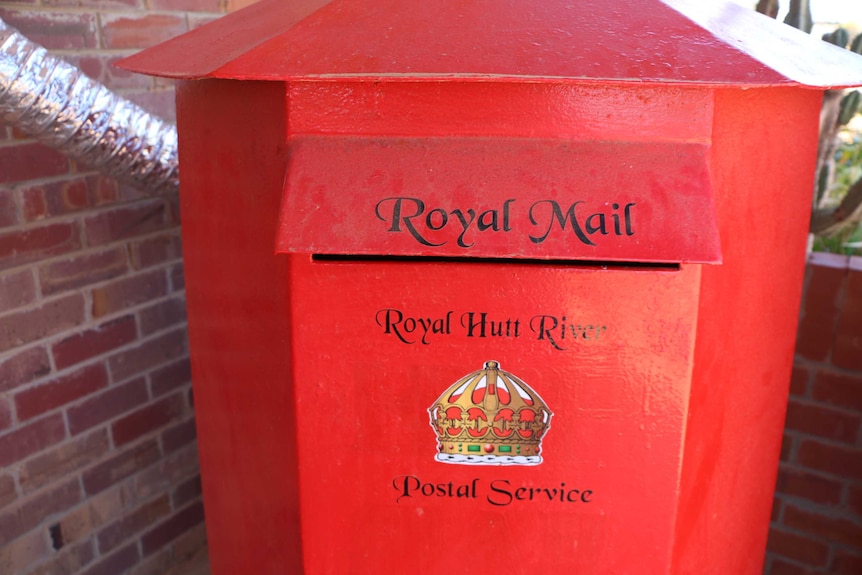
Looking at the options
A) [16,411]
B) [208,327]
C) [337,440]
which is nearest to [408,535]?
[337,440]

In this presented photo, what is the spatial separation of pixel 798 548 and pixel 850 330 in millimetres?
659

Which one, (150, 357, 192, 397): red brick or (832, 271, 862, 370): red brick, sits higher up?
(832, 271, 862, 370): red brick

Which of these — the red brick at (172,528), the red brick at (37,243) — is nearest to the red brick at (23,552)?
the red brick at (172,528)

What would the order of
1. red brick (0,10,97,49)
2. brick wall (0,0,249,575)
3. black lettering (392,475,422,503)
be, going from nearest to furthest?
black lettering (392,475,422,503), red brick (0,10,97,49), brick wall (0,0,249,575)

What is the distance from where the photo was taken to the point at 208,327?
1.37m

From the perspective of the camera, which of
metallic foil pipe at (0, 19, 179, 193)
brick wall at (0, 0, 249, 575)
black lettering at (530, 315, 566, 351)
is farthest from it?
brick wall at (0, 0, 249, 575)

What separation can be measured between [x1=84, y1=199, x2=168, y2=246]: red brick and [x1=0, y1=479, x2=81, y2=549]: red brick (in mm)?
637

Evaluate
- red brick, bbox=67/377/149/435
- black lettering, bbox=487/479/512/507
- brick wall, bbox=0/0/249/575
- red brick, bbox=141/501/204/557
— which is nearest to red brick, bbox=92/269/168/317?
brick wall, bbox=0/0/249/575

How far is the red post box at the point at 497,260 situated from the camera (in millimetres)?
1027

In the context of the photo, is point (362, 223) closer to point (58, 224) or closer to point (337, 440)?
point (337, 440)

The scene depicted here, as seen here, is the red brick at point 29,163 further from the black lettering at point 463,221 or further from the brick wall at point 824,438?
the brick wall at point 824,438

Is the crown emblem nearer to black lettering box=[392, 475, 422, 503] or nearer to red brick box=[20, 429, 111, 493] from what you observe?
black lettering box=[392, 475, 422, 503]

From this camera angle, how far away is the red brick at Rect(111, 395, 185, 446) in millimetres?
2037

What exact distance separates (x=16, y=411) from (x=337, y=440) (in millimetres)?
1000
